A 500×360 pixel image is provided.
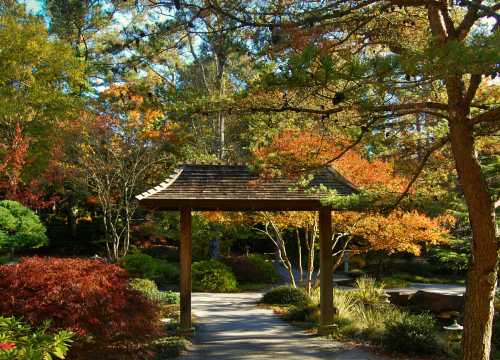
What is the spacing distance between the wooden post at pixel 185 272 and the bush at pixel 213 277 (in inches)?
337

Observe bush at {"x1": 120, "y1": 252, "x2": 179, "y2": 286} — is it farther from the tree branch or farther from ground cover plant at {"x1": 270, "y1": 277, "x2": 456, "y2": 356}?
the tree branch

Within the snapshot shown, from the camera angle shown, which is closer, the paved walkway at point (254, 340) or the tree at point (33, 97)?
the paved walkway at point (254, 340)

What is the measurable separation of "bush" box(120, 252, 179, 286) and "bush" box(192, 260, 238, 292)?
1.62 meters

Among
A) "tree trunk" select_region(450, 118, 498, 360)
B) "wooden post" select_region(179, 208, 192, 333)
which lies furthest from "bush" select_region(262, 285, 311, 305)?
"tree trunk" select_region(450, 118, 498, 360)

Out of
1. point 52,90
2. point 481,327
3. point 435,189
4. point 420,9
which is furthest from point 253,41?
point 52,90

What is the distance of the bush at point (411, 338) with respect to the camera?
8.27m

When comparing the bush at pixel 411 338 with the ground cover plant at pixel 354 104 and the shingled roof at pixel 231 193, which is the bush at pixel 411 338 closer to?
the ground cover plant at pixel 354 104

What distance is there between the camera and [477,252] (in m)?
5.79

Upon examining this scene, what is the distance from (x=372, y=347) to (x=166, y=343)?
3345 mm

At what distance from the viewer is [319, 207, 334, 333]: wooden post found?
9812 mm

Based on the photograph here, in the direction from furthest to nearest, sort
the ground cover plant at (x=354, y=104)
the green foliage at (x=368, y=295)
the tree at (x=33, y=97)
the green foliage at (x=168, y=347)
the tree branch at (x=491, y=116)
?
1. the tree at (x=33, y=97)
2. the green foliage at (x=368, y=295)
3. the green foliage at (x=168, y=347)
4. the tree branch at (x=491, y=116)
5. the ground cover plant at (x=354, y=104)

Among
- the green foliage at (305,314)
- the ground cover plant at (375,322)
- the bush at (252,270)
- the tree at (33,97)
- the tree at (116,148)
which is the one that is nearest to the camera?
the ground cover plant at (375,322)

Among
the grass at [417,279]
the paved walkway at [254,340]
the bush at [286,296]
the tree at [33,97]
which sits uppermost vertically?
the tree at [33,97]

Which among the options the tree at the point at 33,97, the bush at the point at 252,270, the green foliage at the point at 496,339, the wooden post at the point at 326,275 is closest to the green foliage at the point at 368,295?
the wooden post at the point at 326,275
